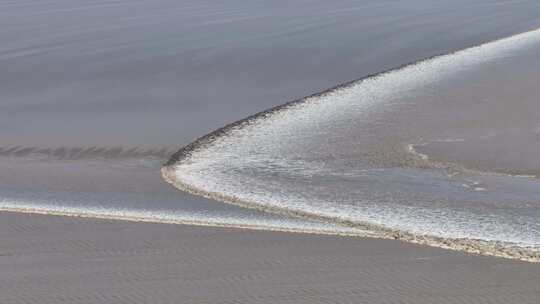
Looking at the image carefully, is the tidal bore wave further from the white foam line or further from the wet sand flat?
the wet sand flat

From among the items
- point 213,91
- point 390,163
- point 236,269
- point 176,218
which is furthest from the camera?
point 213,91

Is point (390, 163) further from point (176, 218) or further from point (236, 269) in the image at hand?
point (236, 269)

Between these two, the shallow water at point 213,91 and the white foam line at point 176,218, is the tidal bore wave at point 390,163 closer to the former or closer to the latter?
the shallow water at point 213,91

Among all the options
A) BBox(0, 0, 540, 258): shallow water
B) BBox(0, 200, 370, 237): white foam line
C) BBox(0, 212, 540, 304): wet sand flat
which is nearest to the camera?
BBox(0, 212, 540, 304): wet sand flat

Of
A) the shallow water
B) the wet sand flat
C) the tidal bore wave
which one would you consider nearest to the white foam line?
the shallow water

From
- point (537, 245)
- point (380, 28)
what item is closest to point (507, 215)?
point (537, 245)

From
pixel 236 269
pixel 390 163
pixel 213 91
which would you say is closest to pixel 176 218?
pixel 236 269

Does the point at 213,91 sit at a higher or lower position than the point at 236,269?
lower

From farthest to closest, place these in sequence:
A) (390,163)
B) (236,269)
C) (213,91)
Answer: (213,91) < (390,163) < (236,269)

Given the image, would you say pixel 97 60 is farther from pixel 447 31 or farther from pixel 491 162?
pixel 491 162
